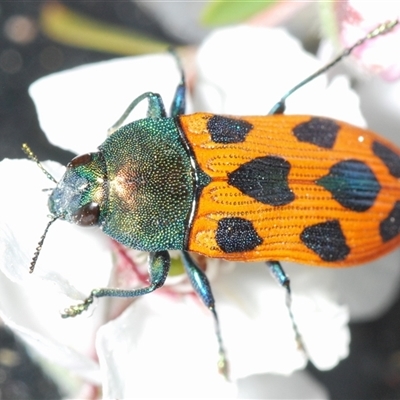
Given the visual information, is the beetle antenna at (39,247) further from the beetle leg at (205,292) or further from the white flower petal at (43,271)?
the beetle leg at (205,292)

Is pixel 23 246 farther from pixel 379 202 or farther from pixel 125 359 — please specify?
pixel 379 202

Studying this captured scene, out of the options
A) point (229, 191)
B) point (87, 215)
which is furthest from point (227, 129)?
point (87, 215)

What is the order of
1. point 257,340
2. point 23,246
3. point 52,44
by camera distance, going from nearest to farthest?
point 23,246 < point 257,340 < point 52,44

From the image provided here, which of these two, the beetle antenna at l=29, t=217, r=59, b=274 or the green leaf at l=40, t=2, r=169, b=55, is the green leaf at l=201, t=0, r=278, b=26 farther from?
the beetle antenna at l=29, t=217, r=59, b=274

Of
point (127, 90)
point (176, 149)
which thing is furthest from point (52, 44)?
point (176, 149)

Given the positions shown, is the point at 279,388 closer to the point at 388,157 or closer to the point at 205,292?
the point at 205,292

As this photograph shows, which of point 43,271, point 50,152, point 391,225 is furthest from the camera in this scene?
point 50,152
